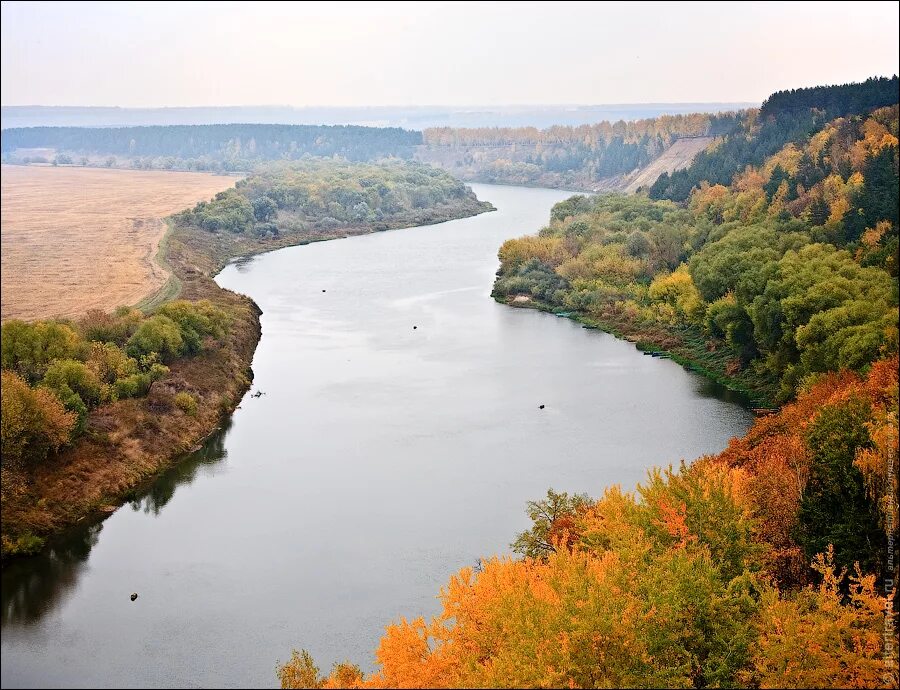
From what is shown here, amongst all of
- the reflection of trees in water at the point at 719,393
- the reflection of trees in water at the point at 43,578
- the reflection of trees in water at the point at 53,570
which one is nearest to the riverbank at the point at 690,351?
the reflection of trees in water at the point at 719,393

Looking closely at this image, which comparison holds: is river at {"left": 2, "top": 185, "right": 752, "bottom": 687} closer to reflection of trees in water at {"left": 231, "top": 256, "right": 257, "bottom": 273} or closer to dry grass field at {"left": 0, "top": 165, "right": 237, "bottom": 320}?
dry grass field at {"left": 0, "top": 165, "right": 237, "bottom": 320}

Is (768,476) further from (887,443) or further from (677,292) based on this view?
(677,292)

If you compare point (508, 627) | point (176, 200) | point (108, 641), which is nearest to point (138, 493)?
point (108, 641)

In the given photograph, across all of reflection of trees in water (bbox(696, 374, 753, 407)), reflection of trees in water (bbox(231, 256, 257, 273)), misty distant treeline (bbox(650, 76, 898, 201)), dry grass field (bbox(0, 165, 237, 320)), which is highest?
misty distant treeline (bbox(650, 76, 898, 201))

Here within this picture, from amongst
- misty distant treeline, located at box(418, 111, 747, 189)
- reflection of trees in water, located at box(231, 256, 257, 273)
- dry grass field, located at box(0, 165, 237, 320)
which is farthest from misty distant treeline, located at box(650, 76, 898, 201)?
dry grass field, located at box(0, 165, 237, 320)

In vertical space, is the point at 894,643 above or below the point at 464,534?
above

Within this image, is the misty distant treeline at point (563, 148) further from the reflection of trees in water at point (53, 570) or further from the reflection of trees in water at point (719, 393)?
the reflection of trees in water at point (53, 570)
